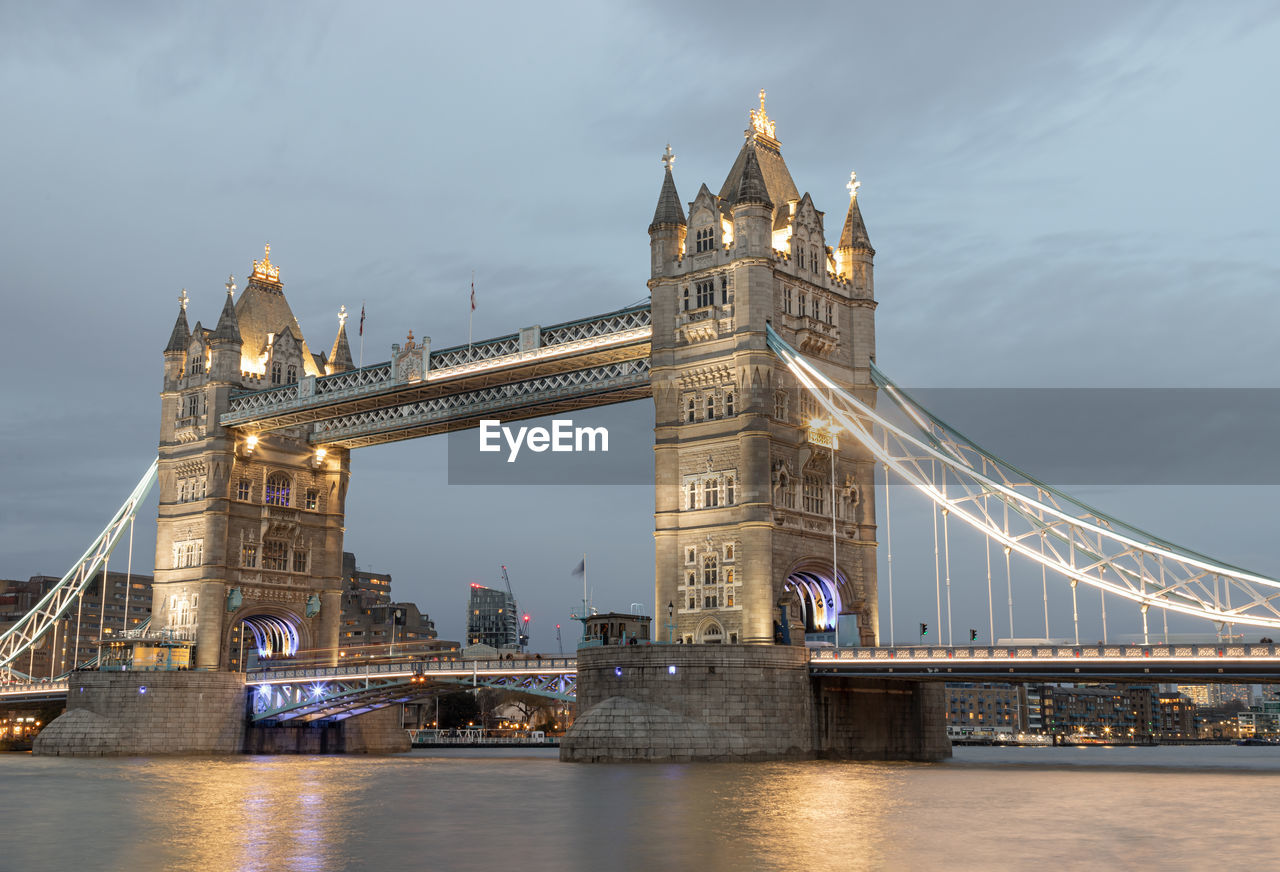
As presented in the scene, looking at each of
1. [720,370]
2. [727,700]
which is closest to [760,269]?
[720,370]

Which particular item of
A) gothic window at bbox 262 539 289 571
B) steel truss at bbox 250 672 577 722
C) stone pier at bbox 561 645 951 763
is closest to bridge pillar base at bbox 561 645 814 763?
stone pier at bbox 561 645 951 763

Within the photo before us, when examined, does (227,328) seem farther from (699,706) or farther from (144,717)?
(699,706)

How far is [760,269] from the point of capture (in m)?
73.7

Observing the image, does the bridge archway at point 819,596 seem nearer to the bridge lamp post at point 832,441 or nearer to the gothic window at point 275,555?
the bridge lamp post at point 832,441

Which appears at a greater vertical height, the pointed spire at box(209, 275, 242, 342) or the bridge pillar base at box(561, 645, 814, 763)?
the pointed spire at box(209, 275, 242, 342)

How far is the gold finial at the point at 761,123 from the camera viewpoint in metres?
80.1

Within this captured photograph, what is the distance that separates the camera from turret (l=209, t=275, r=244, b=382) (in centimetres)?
10106

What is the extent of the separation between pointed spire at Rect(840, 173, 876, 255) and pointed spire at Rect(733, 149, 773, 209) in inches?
302

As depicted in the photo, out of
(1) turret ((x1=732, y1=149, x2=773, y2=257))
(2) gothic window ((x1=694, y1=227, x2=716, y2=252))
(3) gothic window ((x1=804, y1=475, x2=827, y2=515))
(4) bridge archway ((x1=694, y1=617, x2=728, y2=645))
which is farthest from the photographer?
(3) gothic window ((x1=804, y1=475, x2=827, y2=515))

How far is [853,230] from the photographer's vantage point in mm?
82438

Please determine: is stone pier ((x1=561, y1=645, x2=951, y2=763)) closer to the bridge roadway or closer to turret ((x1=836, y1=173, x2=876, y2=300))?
the bridge roadway

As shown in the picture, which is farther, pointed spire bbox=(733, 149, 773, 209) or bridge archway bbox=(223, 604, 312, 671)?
bridge archway bbox=(223, 604, 312, 671)

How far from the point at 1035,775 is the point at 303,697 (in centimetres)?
4970

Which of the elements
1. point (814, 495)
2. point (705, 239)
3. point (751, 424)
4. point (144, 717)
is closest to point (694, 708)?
point (751, 424)
